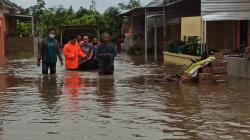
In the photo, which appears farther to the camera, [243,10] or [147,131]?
[243,10]

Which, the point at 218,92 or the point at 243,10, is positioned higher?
the point at 243,10

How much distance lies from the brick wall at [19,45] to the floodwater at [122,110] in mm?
29529

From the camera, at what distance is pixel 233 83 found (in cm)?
1711

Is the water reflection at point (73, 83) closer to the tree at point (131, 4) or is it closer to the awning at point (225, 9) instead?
the awning at point (225, 9)

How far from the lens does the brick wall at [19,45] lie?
152 ft

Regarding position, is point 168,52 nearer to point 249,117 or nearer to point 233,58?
point 233,58

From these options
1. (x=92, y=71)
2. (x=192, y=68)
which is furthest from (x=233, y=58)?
(x=92, y=71)

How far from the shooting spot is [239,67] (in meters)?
19.2

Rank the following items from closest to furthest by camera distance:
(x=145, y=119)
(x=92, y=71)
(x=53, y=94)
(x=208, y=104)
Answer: (x=145, y=119)
(x=208, y=104)
(x=53, y=94)
(x=92, y=71)

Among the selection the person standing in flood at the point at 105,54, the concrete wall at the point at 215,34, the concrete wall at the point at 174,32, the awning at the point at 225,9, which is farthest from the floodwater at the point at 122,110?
the concrete wall at the point at 174,32

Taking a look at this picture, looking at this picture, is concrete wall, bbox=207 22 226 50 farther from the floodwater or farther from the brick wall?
the brick wall

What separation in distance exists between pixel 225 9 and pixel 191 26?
50.7 feet

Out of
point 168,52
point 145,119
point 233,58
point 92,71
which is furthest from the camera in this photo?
point 168,52

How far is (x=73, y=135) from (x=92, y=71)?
534 inches
